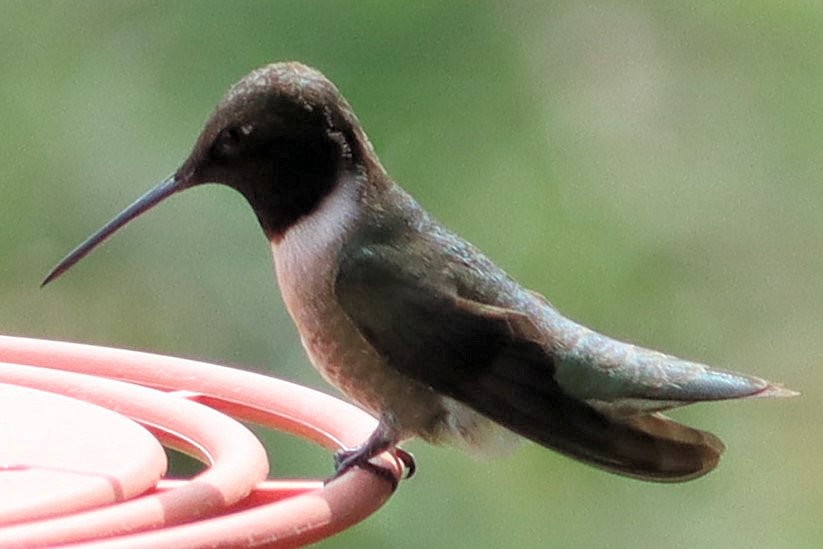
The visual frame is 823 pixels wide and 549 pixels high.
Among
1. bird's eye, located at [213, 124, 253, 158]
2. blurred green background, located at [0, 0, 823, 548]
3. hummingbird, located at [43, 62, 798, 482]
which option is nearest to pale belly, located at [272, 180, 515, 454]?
hummingbird, located at [43, 62, 798, 482]

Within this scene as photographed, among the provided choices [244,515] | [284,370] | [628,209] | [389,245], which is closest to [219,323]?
[284,370]

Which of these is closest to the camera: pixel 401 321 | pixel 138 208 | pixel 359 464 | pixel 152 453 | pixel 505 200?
pixel 152 453

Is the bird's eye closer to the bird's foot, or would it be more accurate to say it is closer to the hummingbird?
the hummingbird

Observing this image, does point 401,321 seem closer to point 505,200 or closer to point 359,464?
point 359,464

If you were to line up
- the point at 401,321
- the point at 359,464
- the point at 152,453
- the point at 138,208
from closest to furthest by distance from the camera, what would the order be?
the point at 152,453 < the point at 359,464 < the point at 138,208 < the point at 401,321

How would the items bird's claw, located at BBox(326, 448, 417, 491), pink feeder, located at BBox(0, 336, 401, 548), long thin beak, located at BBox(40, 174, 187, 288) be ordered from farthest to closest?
long thin beak, located at BBox(40, 174, 187, 288), bird's claw, located at BBox(326, 448, 417, 491), pink feeder, located at BBox(0, 336, 401, 548)

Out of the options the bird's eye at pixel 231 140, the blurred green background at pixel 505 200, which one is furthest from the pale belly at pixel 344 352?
the blurred green background at pixel 505 200

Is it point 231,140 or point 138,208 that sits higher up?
point 231,140

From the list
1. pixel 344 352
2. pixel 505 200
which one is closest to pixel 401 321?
pixel 344 352
